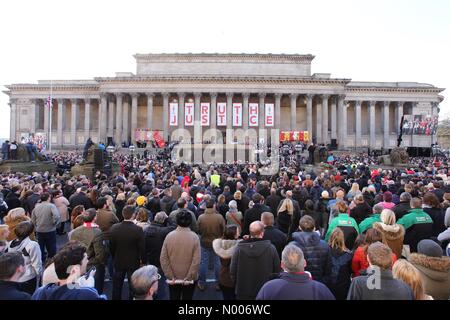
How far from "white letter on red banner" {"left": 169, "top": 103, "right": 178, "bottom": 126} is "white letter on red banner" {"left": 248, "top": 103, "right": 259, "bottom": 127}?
12.9 m

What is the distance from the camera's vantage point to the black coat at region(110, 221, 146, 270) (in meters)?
6.41

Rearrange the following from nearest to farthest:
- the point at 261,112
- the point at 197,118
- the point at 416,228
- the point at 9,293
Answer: the point at 9,293 → the point at 416,228 → the point at 261,112 → the point at 197,118

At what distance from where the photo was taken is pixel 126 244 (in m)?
6.42

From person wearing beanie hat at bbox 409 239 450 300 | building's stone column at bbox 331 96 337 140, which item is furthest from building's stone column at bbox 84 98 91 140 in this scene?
person wearing beanie hat at bbox 409 239 450 300

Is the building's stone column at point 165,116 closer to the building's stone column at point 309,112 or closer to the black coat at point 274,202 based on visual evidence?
the building's stone column at point 309,112

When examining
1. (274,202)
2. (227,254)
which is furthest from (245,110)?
(227,254)

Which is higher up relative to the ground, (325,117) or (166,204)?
(325,117)

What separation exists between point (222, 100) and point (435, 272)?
60448mm

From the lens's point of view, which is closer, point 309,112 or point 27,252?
point 27,252

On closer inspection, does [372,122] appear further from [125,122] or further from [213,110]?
[125,122]

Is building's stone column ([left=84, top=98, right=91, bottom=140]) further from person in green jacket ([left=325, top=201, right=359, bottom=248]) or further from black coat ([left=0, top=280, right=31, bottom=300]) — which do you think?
black coat ([left=0, top=280, right=31, bottom=300])

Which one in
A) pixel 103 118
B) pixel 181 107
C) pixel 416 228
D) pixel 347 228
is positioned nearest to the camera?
pixel 347 228
